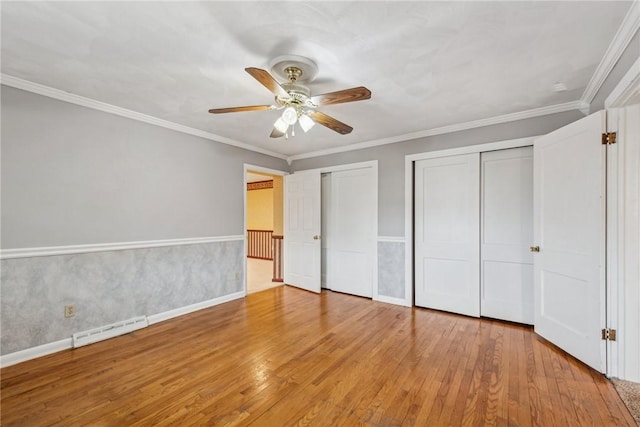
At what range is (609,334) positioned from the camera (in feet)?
7.17

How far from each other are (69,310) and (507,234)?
4814 millimetres

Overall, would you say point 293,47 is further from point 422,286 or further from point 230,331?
point 422,286

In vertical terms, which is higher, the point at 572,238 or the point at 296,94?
the point at 296,94

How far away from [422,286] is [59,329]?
4.14 meters

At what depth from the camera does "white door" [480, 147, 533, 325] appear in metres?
3.24

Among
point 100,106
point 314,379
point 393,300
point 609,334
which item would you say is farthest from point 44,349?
point 609,334

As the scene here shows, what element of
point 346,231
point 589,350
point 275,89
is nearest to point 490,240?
point 589,350

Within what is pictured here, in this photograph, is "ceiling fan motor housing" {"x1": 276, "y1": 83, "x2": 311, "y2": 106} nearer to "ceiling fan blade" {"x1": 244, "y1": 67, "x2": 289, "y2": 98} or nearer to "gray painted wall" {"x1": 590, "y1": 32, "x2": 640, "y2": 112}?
"ceiling fan blade" {"x1": 244, "y1": 67, "x2": 289, "y2": 98}

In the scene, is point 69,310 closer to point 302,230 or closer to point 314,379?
point 314,379

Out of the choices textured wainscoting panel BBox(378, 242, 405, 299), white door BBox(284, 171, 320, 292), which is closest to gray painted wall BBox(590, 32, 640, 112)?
textured wainscoting panel BBox(378, 242, 405, 299)

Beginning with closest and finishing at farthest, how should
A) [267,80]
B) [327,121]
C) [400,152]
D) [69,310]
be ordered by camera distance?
[267,80], [327,121], [69,310], [400,152]

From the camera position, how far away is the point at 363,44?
1891 mm

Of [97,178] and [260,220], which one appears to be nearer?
[97,178]

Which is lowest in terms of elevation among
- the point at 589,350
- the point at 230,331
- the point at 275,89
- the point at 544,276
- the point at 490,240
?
the point at 230,331
